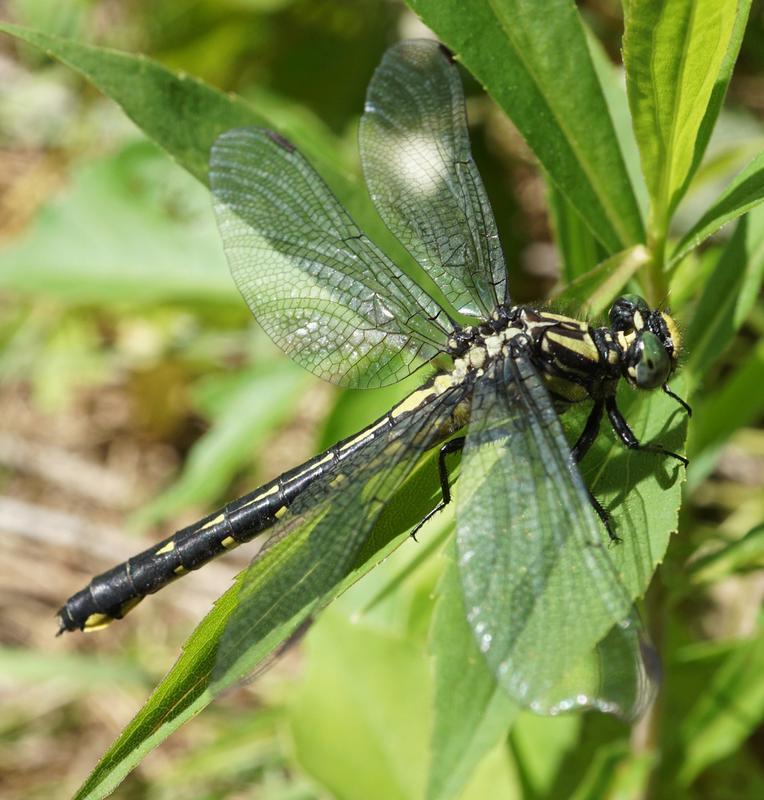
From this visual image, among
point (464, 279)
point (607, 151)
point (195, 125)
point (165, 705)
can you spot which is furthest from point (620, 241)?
Answer: point (165, 705)

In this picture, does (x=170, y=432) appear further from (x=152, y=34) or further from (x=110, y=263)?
(x=152, y=34)

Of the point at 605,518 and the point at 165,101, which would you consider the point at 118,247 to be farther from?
the point at 605,518

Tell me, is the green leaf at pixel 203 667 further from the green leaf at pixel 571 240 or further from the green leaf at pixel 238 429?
the green leaf at pixel 238 429

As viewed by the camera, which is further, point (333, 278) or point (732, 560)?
point (333, 278)

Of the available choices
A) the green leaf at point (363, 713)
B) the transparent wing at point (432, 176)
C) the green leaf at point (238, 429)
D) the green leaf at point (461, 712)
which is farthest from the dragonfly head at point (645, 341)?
the green leaf at point (238, 429)

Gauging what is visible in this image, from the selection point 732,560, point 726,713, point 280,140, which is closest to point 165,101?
point 280,140

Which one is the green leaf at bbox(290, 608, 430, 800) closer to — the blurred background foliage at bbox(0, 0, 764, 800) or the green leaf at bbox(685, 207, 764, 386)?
the blurred background foliage at bbox(0, 0, 764, 800)
